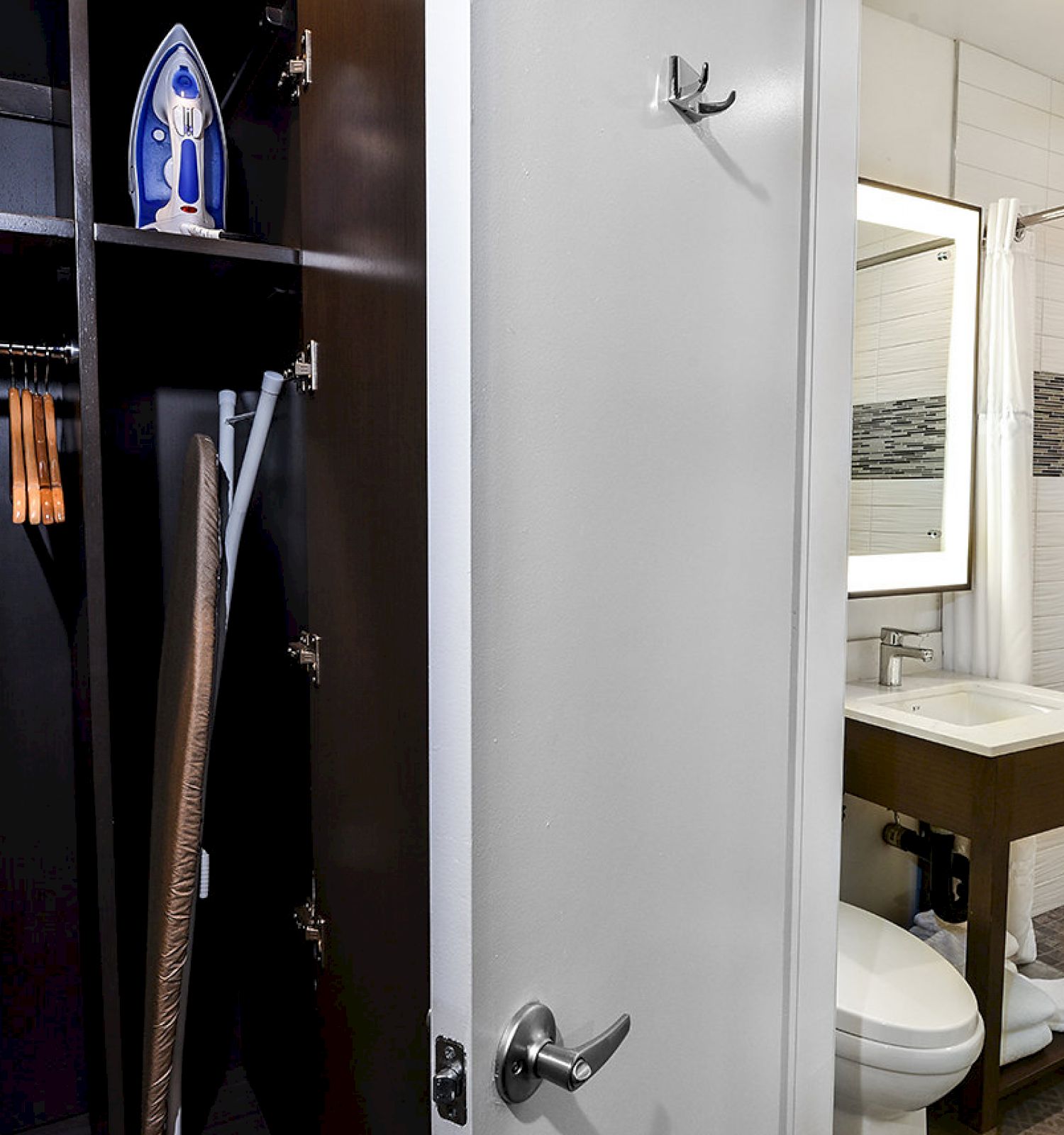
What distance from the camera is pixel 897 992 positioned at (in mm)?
1635

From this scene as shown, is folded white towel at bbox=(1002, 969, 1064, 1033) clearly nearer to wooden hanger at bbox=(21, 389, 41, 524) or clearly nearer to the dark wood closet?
the dark wood closet

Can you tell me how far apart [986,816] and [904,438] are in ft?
3.26

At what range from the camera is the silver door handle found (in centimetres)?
67

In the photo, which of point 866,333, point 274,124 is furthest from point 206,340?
point 866,333

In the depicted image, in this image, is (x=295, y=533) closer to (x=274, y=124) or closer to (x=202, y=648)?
(x=202, y=648)

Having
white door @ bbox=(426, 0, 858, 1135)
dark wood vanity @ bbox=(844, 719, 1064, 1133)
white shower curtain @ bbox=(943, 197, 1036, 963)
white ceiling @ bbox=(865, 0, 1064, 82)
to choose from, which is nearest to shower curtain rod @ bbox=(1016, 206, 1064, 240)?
white shower curtain @ bbox=(943, 197, 1036, 963)

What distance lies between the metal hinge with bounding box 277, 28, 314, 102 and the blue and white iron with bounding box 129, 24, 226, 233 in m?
0.17

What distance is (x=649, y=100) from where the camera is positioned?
30.4 inches

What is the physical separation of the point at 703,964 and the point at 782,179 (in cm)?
79

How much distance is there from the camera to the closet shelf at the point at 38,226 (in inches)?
48.3

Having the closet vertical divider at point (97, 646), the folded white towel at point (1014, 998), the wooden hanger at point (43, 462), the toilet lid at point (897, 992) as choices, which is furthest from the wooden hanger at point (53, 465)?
the folded white towel at point (1014, 998)

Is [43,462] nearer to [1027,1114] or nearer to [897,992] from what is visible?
[897,992]

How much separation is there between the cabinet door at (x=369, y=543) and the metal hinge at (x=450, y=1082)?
290 mm

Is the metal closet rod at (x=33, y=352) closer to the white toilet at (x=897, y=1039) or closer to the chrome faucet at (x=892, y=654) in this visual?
the white toilet at (x=897, y=1039)
